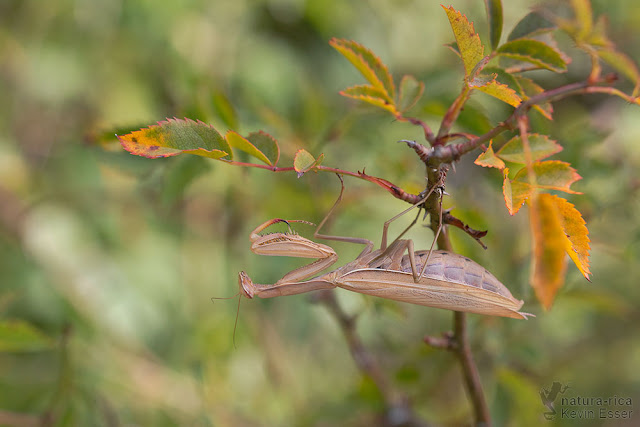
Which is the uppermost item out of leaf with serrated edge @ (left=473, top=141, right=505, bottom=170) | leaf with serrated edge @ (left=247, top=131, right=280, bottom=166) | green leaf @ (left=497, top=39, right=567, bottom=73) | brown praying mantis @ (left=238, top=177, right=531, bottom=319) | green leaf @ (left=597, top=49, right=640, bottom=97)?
green leaf @ (left=597, top=49, right=640, bottom=97)

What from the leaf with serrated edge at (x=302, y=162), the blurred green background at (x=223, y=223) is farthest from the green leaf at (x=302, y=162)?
the blurred green background at (x=223, y=223)

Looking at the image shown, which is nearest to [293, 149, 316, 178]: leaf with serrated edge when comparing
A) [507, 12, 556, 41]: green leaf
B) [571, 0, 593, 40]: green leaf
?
[507, 12, 556, 41]: green leaf

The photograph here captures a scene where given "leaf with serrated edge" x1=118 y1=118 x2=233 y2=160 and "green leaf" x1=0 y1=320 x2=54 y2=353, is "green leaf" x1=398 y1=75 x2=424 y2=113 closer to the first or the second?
"leaf with serrated edge" x1=118 y1=118 x2=233 y2=160

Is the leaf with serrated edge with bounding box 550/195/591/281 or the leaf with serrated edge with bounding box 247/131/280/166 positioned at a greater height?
the leaf with serrated edge with bounding box 550/195/591/281

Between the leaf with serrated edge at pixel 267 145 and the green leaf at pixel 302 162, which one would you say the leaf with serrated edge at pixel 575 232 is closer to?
the green leaf at pixel 302 162

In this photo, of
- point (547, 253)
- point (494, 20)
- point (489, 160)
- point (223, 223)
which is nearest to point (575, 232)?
point (489, 160)

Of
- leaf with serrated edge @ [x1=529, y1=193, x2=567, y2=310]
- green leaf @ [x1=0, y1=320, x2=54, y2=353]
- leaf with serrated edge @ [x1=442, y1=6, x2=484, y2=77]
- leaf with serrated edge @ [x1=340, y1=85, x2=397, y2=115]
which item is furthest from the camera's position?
green leaf @ [x1=0, y1=320, x2=54, y2=353]
